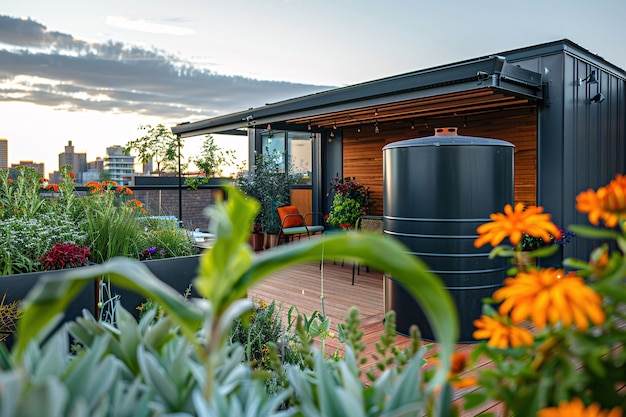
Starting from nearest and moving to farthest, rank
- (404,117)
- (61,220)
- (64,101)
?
(61,220) → (404,117) → (64,101)

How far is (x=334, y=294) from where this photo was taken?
598 centimetres

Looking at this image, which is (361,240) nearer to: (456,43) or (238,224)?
(238,224)

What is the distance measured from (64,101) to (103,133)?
102cm

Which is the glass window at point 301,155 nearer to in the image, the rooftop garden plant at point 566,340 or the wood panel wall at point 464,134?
the wood panel wall at point 464,134

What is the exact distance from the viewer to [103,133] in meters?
11.4

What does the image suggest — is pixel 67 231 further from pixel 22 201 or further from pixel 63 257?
pixel 22 201

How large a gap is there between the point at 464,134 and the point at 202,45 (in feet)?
16.0

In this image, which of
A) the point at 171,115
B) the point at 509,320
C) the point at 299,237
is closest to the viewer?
the point at 509,320

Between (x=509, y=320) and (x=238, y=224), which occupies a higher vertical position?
(x=238, y=224)

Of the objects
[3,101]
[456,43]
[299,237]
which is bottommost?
[299,237]

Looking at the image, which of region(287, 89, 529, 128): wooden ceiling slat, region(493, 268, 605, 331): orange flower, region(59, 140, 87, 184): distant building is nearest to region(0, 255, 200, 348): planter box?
region(493, 268, 605, 331): orange flower

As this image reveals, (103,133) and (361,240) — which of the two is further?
(103,133)

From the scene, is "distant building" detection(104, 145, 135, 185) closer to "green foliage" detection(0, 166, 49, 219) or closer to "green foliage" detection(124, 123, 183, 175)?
"green foliage" detection(124, 123, 183, 175)

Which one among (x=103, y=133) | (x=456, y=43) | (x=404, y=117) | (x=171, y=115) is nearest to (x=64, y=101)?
(x=103, y=133)
